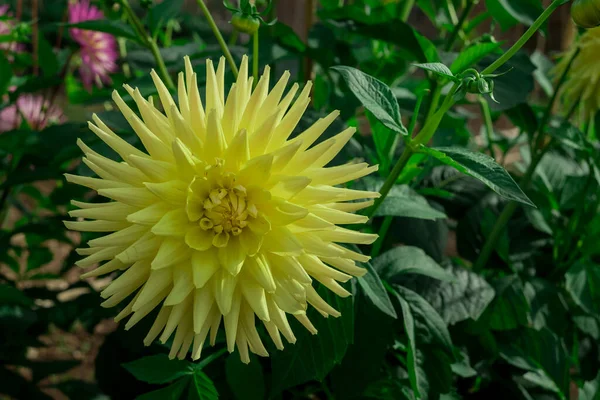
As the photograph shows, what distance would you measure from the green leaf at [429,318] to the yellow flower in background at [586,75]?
0.38m

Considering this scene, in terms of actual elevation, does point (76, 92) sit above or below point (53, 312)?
above

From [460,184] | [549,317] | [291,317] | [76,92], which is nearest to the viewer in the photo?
[291,317]

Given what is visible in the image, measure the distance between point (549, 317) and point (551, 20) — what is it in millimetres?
1564

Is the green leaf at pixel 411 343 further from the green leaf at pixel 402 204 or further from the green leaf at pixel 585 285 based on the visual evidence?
the green leaf at pixel 585 285

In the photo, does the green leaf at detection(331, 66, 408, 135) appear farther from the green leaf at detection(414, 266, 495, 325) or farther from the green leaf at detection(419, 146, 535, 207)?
the green leaf at detection(414, 266, 495, 325)

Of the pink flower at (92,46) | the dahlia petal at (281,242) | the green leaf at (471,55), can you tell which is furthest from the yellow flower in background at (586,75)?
the pink flower at (92,46)

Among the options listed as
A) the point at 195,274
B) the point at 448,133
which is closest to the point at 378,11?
the point at 448,133

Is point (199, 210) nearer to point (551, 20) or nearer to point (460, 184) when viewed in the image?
point (460, 184)

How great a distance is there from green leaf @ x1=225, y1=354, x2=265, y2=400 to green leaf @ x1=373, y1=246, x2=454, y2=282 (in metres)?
0.18

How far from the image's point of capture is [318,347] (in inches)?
24.3

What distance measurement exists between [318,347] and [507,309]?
356 millimetres

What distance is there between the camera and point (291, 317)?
0.63 metres

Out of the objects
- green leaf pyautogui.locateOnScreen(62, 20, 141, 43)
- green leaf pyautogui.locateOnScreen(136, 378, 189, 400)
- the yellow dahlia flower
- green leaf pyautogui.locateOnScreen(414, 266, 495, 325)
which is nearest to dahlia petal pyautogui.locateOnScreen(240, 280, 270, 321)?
the yellow dahlia flower

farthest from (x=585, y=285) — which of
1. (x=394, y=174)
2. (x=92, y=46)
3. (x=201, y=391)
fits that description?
(x=92, y=46)
